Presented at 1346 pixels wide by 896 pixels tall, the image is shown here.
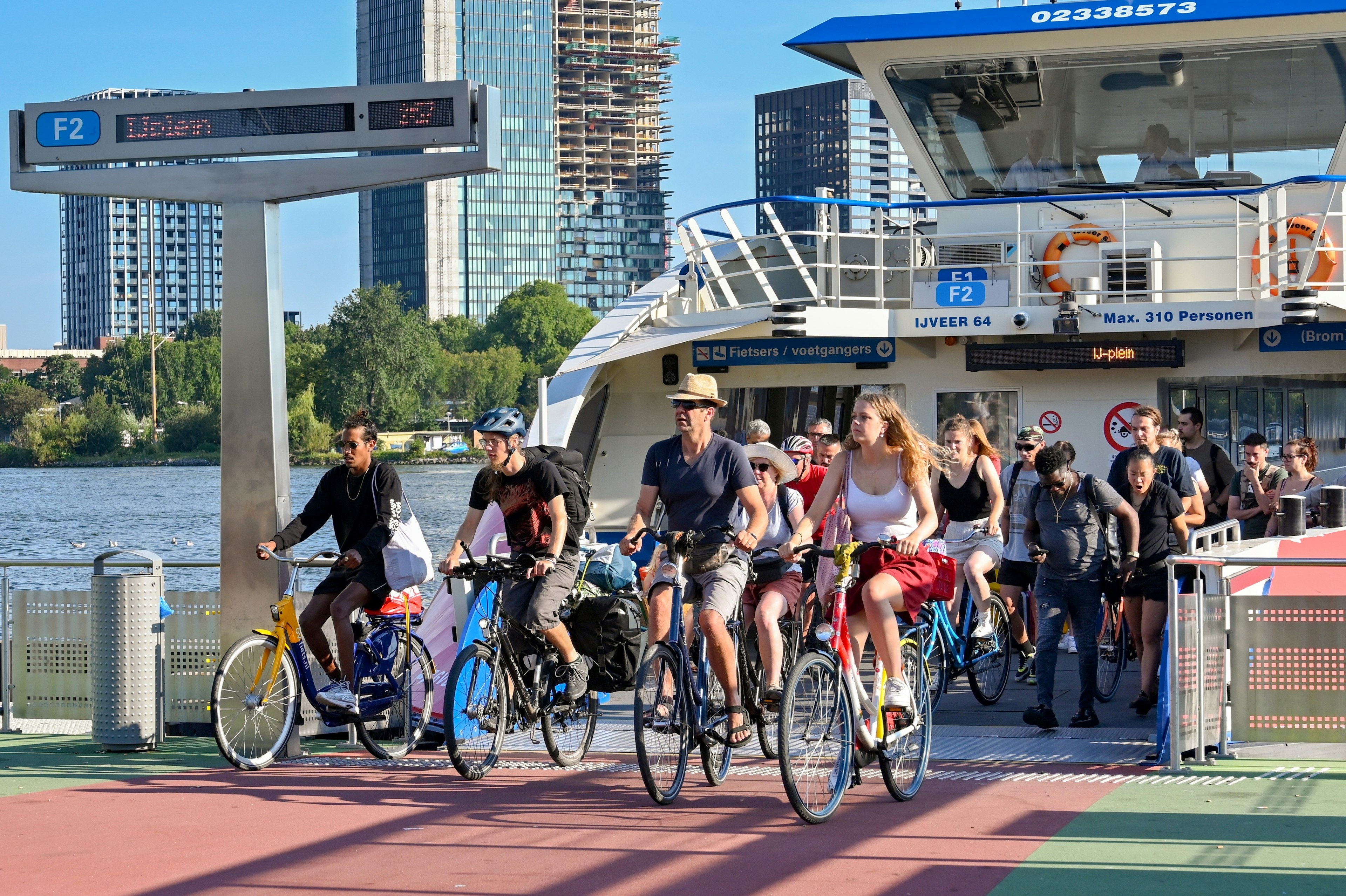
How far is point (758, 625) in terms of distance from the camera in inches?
282

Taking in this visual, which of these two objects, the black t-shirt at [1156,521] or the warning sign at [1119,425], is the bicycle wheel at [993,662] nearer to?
the black t-shirt at [1156,521]

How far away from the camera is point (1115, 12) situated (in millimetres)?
15391

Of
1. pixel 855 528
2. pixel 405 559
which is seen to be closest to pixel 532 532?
pixel 405 559

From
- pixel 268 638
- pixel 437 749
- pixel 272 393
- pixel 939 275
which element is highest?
pixel 939 275

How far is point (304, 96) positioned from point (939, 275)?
7.80 m

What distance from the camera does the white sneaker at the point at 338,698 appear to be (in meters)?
8.02

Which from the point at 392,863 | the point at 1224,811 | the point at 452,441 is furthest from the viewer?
the point at 452,441

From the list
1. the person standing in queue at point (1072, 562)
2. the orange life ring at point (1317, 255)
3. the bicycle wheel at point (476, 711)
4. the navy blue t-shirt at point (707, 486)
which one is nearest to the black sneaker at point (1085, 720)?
the person standing in queue at point (1072, 562)

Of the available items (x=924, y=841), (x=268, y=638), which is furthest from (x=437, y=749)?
(x=924, y=841)

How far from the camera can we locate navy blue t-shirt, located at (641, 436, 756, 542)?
23.6 feet

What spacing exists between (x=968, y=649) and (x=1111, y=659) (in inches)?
35.1

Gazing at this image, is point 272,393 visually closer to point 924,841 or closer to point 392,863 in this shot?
point 392,863

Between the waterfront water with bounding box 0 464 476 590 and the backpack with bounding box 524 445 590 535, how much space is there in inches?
722

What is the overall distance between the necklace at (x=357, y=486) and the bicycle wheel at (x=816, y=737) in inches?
114
